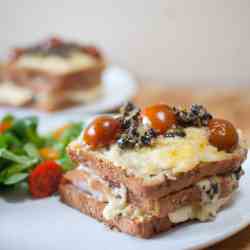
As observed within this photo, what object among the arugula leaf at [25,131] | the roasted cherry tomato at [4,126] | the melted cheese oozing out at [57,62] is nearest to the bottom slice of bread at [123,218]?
the arugula leaf at [25,131]

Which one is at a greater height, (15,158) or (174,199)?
(174,199)

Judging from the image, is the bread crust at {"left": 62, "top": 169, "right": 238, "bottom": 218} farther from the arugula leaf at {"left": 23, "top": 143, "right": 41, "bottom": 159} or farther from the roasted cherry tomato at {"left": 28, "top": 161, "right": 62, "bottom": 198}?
the arugula leaf at {"left": 23, "top": 143, "right": 41, "bottom": 159}

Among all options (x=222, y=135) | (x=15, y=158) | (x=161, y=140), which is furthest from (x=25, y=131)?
(x=222, y=135)

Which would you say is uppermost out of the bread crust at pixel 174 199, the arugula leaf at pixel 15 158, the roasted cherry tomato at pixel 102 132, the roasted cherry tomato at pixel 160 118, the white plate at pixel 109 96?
the roasted cherry tomato at pixel 160 118

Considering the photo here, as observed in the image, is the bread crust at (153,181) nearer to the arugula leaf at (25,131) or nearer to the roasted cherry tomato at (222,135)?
the roasted cherry tomato at (222,135)

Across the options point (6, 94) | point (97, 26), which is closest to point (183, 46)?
point (97, 26)

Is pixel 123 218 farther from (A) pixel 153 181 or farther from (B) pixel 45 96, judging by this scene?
(B) pixel 45 96

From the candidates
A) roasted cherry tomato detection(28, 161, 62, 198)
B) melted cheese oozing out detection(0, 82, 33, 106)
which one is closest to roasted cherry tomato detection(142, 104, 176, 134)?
roasted cherry tomato detection(28, 161, 62, 198)
